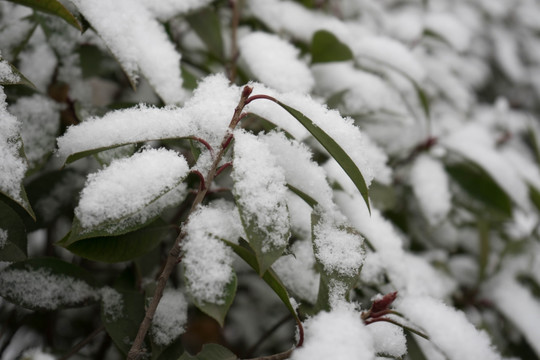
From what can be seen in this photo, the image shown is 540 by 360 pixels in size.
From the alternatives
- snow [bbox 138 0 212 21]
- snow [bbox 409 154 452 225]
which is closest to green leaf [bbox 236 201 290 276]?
snow [bbox 138 0 212 21]

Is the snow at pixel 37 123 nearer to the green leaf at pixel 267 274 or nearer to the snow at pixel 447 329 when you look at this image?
the green leaf at pixel 267 274

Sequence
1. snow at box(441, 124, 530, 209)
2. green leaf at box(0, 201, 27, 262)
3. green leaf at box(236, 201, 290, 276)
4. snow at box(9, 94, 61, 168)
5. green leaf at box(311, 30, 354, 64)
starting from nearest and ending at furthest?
1. green leaf at box(236, 201, 290, 276)
2. green leaf at box(0, 201, 27, 262)
3. snow at box(9, 94, 61, 168)
4. green leaf at box(311, 30, 354, 64)
5. snow at box(441, 124, 530, 209)

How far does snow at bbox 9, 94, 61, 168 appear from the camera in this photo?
0.77m

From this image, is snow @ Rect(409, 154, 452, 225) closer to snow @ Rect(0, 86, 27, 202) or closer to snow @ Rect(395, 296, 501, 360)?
snow @ Rect(395, 296, 501, 360)

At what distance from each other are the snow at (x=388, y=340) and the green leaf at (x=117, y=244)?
0.36 m

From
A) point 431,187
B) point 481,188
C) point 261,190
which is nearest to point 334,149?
point 261,190

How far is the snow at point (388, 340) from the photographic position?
2.15ft

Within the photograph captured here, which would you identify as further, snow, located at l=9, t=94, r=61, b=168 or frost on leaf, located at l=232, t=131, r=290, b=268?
snow, located at l=9, t=94, r=61, b=168

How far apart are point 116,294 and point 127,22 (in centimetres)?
44

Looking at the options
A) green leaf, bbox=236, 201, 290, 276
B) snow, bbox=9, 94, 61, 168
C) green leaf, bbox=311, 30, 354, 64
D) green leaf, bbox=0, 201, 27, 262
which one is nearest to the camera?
green leaf, bbox=236, 201, 290, 276

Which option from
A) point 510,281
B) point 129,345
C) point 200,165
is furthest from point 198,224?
point 510,281

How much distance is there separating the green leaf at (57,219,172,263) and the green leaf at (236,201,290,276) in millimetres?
192

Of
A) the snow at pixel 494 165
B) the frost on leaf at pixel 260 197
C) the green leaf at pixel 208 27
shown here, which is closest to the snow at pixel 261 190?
the frost on leaf at pixel 260 197

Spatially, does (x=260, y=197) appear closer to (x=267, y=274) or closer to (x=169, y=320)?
(x=267, y=274)
